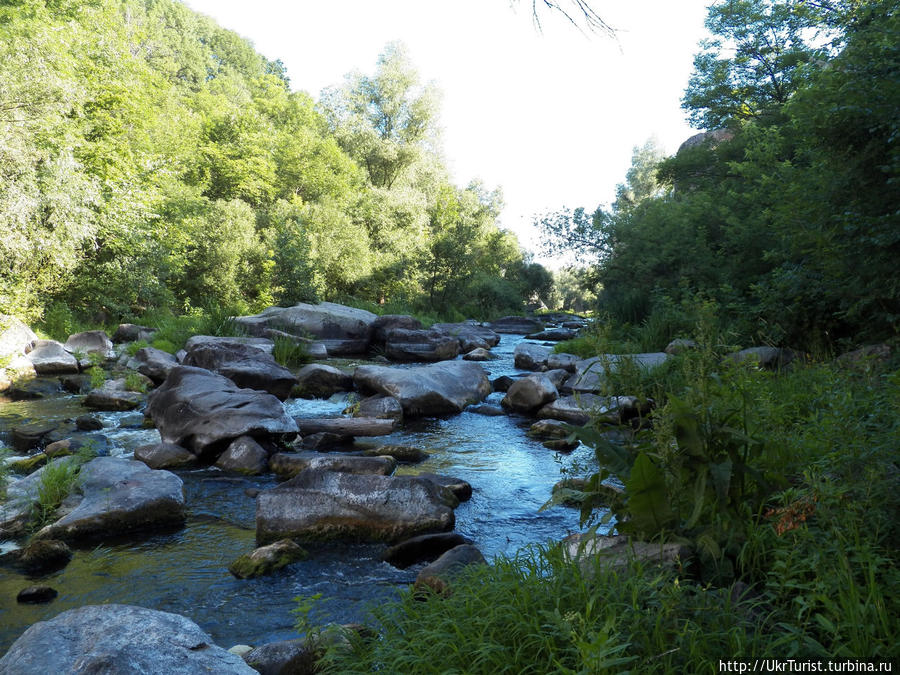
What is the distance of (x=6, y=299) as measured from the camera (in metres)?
13.2

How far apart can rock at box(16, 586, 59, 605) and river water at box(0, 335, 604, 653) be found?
2.0 inches

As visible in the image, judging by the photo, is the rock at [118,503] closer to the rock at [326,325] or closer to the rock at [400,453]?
the rock at [400,453]

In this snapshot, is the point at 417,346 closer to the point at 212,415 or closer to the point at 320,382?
the point at 320,382

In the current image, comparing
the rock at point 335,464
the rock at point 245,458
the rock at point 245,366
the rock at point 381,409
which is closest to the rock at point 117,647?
the rock at point 335,464

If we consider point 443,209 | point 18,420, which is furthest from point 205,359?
point 443,209

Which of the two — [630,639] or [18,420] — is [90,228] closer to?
[18,420]

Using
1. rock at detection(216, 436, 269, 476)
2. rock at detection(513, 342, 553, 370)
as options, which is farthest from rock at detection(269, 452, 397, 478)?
rock at detection(513, 342, 553, 370)

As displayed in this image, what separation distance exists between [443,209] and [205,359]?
1046 inches

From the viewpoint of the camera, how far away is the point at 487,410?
31.3 feet

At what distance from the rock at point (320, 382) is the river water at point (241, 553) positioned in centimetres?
360

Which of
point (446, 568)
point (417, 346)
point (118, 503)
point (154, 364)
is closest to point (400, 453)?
point (118, 503)

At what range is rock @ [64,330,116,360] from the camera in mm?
13154

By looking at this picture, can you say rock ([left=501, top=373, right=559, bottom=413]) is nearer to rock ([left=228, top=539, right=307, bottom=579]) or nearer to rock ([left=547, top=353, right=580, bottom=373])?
rock ([left=547, top=353, right=580, bottom=373])

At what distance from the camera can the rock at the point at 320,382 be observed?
10.5m
